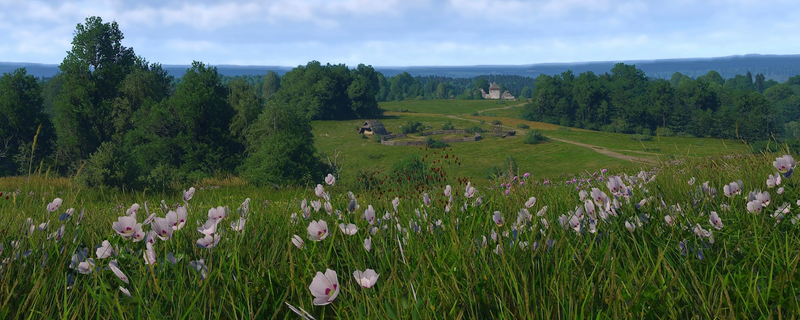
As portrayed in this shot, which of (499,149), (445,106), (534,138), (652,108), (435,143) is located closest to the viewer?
(499,149)

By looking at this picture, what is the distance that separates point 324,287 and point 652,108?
135 meters

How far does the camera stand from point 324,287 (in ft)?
5.65

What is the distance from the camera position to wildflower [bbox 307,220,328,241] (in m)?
2.44

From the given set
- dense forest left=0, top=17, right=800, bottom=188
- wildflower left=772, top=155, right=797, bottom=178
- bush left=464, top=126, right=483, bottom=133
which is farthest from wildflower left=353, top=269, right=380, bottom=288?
bush left=464, top=126, right=483, bottom=133

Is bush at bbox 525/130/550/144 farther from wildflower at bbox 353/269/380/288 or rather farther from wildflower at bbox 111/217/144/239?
wildflower at bbox 353/269/380/288

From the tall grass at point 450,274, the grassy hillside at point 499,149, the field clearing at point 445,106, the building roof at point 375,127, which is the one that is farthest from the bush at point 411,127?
the tall grass at point 450,274

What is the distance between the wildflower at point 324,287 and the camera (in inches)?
66.6

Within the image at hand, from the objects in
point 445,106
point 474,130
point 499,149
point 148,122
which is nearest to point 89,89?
point 148,122

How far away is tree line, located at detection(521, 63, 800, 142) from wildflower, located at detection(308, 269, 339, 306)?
403 ft

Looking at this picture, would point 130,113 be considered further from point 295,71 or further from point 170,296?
point 295,71

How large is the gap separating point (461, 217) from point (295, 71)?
124136 millimetres

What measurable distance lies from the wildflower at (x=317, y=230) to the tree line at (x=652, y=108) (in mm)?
122255

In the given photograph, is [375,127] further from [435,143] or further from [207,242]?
[207,242]

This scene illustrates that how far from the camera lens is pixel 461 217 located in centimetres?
350
